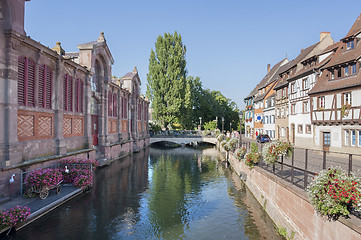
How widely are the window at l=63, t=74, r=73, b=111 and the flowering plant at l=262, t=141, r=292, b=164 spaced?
51.0 feet

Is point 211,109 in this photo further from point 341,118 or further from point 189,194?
point 189,194

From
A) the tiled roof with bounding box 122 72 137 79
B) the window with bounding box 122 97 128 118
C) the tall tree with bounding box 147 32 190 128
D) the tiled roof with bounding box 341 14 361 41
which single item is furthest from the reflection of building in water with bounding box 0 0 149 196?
the tiled roof with bounding box 341 14 361 41

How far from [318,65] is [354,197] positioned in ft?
81.2

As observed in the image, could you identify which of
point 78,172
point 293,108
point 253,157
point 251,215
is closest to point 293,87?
point 293,108

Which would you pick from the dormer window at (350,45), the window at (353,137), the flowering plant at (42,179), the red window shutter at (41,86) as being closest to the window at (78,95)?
the red window shutter at (41,86)

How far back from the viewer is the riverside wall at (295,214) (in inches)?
265

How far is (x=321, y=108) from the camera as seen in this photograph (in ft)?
84.9

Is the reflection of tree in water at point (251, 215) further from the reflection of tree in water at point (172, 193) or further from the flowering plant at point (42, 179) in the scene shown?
the flowering plant at point (42, 179)

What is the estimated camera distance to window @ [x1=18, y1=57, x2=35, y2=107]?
14617 mm

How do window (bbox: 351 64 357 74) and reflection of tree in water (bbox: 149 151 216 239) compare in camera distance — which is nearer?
reflection of tree in water (bbox: 149 151 216 239)

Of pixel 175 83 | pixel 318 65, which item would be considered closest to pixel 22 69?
pixel 318 65

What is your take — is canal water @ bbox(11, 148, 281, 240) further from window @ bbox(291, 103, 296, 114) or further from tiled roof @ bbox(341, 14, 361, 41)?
window @ bbox(291, 103, 296, 114)

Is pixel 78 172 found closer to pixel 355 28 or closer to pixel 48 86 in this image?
pixel 48 86

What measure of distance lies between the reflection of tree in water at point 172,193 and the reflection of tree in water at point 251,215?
106 inches
